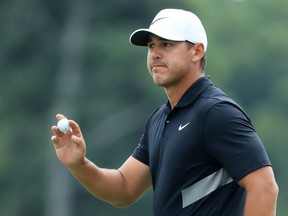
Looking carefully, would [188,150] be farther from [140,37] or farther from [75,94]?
[75,94]

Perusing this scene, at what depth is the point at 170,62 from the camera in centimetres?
623

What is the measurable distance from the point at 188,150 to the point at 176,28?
0.69 meters

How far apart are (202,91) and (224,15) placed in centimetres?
2960

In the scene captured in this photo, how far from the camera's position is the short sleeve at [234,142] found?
5.75 meters

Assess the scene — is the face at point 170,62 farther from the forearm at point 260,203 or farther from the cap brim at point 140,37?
the forearm at point 260,203

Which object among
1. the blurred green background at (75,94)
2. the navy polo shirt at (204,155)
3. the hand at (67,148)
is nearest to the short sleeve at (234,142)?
the navy polo shirt at (204,155)

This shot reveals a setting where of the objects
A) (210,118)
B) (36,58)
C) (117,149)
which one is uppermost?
(210,118)

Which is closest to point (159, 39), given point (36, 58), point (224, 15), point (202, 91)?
point (202, 91)

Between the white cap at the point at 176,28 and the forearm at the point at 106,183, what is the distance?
79cm

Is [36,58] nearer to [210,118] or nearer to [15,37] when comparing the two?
[15,37]

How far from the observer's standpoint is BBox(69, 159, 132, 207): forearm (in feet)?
21.6

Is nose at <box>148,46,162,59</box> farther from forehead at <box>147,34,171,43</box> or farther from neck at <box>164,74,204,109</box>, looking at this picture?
neck at <box>164,74,204,109</box>

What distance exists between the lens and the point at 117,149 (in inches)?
1137

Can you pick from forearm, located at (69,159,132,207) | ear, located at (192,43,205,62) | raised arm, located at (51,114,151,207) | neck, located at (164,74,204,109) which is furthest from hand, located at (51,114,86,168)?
ear, located at (192,43,205,62)
